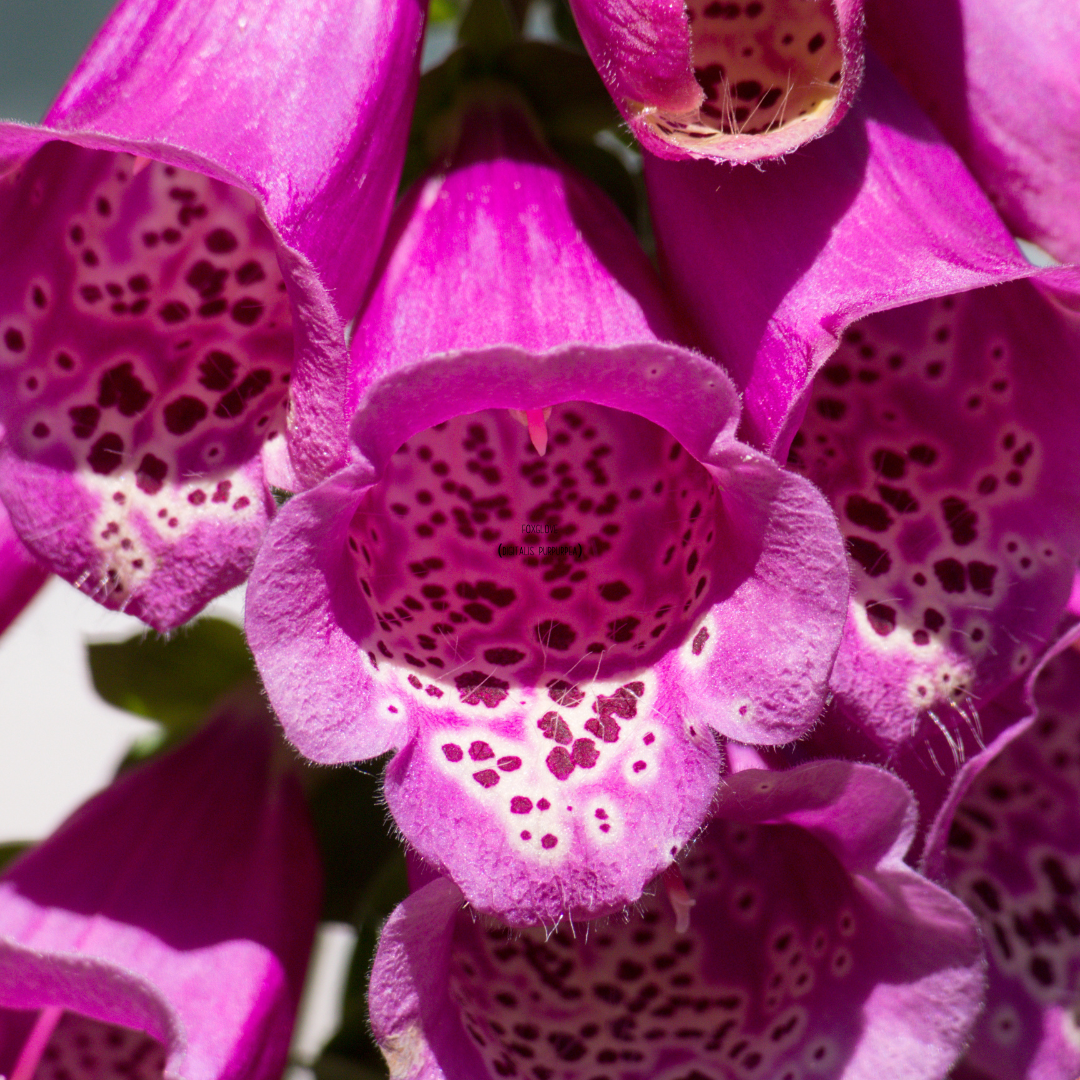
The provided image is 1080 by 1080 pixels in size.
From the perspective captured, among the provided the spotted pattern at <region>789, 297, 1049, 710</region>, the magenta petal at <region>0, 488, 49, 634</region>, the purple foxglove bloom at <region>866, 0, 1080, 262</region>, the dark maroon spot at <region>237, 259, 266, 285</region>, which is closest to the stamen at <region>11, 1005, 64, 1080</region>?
the magenta petal at <region>0, 488, 49, 634</region>

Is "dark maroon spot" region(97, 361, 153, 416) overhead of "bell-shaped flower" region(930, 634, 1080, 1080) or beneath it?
overhead

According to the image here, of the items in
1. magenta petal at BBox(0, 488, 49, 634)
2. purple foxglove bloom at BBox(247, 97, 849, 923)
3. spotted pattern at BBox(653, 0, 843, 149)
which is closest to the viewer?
purple foxglove bloom at BBox(247, 97, 849, 923)

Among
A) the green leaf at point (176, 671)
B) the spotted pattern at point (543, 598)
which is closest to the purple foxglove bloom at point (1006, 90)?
the spotted pattern at point (543, 598)

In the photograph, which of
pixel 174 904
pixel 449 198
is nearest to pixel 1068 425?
pixel 449 198

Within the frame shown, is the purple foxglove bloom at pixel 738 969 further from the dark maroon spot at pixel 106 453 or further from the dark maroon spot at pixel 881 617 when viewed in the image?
the dark maroon spot at pixel 106 453

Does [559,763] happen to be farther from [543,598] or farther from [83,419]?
[83,419]

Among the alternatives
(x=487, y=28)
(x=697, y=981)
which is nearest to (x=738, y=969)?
(x=697, y=981)

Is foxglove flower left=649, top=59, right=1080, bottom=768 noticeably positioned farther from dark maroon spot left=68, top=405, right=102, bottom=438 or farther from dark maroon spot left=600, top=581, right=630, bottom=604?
dark maroon spot left=68, top=405, right=102, bottom=438
